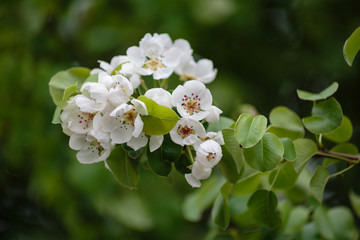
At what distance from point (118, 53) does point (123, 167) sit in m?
1.44

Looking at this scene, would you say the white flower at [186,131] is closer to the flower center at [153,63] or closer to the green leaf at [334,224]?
Result: the flower center at [153,63]

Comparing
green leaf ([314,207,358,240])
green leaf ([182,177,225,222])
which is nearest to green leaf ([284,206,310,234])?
green leaf ([314,207,358,240])

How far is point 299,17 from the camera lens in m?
2.17

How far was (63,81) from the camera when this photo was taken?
0.84 m

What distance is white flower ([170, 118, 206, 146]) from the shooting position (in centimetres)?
69

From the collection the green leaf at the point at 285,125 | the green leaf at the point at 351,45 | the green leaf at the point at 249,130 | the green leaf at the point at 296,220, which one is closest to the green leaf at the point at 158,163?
the green leaf at the point at 249,130

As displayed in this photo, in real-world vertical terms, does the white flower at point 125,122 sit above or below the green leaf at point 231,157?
above

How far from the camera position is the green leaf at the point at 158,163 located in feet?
2.43

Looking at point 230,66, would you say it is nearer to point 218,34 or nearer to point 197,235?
point 218,34

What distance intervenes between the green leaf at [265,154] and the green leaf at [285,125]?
0.13m

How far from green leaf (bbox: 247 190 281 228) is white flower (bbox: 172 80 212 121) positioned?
23 cm

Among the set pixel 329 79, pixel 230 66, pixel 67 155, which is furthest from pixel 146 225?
pixel 329 79

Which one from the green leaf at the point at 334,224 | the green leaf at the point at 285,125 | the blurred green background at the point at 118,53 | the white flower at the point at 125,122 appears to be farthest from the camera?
the blurred green background at the point at 118,53

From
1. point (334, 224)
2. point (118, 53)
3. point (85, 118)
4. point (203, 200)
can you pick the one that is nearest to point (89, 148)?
point (85, 118)
